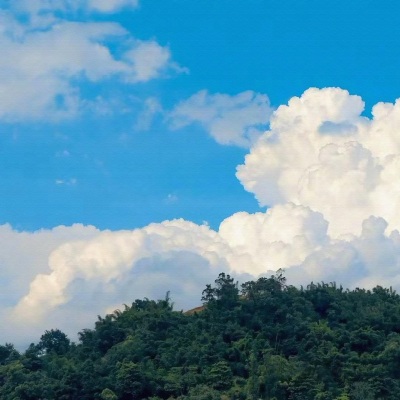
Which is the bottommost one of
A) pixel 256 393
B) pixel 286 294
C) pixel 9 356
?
pixel 256 393

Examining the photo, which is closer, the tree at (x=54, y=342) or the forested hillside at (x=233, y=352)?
the forested hillside at (x=233, y=352)

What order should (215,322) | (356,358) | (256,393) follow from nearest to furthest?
(256,393), (356,358), (215,322)

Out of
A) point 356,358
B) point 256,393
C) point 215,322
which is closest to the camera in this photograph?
point 256,393

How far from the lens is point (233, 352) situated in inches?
2363

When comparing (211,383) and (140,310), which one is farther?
(140,310)

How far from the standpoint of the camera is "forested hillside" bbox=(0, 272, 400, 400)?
54.6 m

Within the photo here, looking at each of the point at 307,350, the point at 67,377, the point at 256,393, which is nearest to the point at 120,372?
the point at 67,377

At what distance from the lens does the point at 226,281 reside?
6838cm

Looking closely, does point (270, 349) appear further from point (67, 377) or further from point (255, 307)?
point (67, 377)

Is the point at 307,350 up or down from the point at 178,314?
down

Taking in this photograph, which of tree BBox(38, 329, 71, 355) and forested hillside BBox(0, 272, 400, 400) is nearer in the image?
forested hillside BBox(0, 272, 400, 400)

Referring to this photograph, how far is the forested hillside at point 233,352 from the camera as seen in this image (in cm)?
5462

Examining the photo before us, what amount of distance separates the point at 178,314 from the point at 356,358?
18.6 meters

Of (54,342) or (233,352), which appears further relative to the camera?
(54,342)
